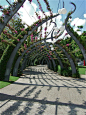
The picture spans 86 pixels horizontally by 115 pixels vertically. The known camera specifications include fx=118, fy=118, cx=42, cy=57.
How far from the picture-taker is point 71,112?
12.0ft

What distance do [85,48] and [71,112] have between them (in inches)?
297

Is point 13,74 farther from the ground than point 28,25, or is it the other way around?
point 28,25

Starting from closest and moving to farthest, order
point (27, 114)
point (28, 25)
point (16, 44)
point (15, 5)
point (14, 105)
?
point (27, 114), point (14, 105), point (15, 5), point (28, 25), point (16, 44)

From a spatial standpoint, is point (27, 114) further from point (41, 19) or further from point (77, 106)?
point (41, 19)

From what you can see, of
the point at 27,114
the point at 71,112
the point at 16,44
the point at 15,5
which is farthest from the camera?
the point at 16,44

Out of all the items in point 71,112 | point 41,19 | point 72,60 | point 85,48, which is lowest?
point 71,112

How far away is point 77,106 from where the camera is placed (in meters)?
4.18

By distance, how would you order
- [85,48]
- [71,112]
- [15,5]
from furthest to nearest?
[85,48]
[15,5]
[71,112]

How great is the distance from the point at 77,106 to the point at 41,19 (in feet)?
20.7

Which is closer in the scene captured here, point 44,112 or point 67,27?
point 44,112

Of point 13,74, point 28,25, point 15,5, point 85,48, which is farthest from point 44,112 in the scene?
point 13,74

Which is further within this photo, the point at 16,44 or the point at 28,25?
the point at 16,44

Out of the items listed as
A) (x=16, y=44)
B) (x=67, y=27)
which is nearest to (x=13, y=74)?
(x=16, y=44)

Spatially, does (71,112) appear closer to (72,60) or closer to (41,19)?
(41,19)
